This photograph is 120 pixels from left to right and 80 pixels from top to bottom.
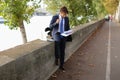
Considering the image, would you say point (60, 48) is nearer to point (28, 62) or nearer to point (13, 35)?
point (28, 62)

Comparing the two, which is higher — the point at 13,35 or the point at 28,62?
the point at 28,62

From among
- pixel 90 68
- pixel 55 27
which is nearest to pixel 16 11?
pixel 55 27

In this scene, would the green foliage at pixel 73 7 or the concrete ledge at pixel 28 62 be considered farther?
the green foliage at pixel 73 7

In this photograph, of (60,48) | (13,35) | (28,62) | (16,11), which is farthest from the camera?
(13,35)

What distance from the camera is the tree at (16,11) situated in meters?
13.0

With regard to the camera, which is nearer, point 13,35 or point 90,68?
point 90,68

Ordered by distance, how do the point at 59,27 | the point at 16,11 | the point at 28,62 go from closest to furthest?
the point at 28,62, the point at 59,27, the point at 16,11

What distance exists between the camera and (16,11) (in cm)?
1339

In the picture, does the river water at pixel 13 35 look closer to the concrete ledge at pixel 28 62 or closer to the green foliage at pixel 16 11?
the green foliage at pixel 16 11

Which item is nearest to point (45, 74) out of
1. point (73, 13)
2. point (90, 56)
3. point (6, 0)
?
point (90, 56)

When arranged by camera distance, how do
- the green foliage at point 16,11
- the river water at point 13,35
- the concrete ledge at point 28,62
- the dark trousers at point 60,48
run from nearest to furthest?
1. the concrete ledge at point 28,62
2. the dark trousers at point 60,48
3. the green foliage at point 16,11
4. the river water at point 13,35

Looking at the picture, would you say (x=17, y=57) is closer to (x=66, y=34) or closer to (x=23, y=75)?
(x=23, y=75)

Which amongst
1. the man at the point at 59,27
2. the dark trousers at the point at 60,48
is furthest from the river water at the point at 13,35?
the man at the point at 59,27

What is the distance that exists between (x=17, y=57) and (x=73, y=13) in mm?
29427
